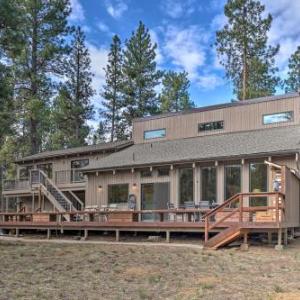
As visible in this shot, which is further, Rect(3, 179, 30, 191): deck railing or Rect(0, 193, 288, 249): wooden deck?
Rect(3, 179, 30, 191): deck railing

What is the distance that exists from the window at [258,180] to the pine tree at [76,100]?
25.6 meters

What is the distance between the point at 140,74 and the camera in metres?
41.2

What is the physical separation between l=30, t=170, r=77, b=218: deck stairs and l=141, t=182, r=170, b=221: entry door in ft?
14.9

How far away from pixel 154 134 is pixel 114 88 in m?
19.9

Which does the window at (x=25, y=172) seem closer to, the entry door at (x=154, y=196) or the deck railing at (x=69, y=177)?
the deck railing at (x=69, y=177)

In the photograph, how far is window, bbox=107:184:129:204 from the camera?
21.0 m

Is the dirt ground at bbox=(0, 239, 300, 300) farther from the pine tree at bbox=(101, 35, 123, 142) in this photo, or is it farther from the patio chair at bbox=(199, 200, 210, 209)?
the pine tree at bbox=(101, 35, 123, 142)

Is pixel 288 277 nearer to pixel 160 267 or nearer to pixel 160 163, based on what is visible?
pixel 160 267

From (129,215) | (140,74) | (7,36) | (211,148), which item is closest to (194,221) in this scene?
(129,215)

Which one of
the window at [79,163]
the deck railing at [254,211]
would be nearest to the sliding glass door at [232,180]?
the deck railing at [254,211]

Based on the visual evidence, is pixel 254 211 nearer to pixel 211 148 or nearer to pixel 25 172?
pixel 211 148

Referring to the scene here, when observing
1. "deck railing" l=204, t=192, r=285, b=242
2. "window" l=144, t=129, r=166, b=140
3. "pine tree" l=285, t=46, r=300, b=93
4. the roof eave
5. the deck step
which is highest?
"pine tree" l=285, t=46, r=300, b=93

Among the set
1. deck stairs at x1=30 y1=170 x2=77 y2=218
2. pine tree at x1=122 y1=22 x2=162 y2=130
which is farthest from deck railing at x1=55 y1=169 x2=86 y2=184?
pine tree at x1=122 y1=22 x2=162 y2=130

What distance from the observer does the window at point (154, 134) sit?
23.3 m
